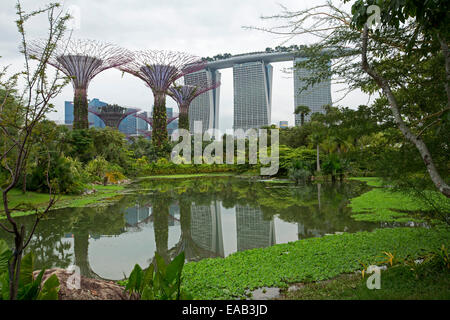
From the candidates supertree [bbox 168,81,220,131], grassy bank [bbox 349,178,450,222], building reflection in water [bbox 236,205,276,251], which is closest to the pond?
building reflection in water [bbox 236,205,276,251]

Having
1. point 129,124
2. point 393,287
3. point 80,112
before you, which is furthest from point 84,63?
point 129,124

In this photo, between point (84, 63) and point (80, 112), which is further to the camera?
point (80, 112)

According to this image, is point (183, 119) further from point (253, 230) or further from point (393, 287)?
point (393, 287)

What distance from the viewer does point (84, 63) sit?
19234 mm

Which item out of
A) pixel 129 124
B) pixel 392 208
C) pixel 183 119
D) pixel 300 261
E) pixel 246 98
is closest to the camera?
pixel 300 261

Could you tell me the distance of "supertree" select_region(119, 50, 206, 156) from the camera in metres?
22.1

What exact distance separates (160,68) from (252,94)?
1279 inches

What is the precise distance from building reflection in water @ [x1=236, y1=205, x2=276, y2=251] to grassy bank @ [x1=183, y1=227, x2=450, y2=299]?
521mm

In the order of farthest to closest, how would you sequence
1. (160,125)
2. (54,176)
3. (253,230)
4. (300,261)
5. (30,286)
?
(160,125) → (54,176) → (253,230) → (300,261) → (30,286)

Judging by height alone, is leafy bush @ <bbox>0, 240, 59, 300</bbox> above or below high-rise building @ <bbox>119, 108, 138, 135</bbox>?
below

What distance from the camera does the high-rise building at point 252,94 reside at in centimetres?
4847

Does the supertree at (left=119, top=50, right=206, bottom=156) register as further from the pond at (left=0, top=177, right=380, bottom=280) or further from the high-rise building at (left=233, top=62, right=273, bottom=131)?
the high-rise building at (left=233, top=62, right=273, bottom=131)

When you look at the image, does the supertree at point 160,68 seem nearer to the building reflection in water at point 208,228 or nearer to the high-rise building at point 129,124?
the building reflection in water at point 208,228

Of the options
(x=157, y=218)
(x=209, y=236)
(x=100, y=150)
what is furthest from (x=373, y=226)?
(x=100, y=150)
